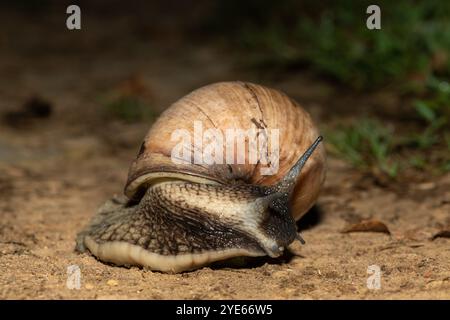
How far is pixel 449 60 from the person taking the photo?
21.9 feet

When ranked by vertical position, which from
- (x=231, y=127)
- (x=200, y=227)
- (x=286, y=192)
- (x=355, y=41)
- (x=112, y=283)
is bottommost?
(x=112, y=283)

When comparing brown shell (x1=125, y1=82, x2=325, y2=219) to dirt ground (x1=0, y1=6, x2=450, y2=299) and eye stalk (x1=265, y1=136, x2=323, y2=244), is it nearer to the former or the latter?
eye stalk (x1=265, y1=136, x2=323, y2=244)

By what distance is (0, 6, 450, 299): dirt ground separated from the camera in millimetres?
3410

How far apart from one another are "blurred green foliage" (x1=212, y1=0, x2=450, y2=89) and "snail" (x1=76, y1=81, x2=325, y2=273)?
3.28m

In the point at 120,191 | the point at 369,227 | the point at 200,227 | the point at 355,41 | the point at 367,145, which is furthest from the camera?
the point at 355,41

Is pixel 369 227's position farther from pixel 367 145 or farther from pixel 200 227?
pixel 367 145

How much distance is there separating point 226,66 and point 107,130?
2525mm

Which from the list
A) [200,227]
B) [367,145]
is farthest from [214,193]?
[367,145]

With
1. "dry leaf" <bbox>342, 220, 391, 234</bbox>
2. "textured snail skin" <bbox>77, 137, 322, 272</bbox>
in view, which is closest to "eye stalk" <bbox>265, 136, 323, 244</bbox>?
"textured snail skin" <bbox>77, 137, 322, 272</bbox>

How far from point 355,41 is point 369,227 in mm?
3768

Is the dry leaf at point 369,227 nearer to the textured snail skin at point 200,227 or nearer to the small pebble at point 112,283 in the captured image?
the textured snail skin at point 200,227

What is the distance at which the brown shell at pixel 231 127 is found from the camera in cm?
383

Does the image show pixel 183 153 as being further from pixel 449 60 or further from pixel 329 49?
pixel 329 49

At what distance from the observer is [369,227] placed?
434cm
